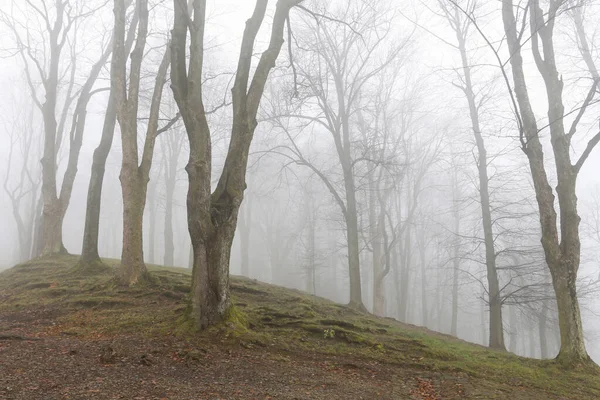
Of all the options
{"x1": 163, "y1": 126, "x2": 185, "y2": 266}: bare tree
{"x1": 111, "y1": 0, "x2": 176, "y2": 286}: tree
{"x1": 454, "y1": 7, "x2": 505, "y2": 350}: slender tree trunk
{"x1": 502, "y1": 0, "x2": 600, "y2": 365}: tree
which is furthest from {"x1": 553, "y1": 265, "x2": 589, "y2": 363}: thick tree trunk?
{"x1": 163, "y1": 126, "x2": 185, "y2": 266}: bare tree

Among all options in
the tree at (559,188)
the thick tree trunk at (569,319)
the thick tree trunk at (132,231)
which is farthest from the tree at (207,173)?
the thick tree trunk at (569,319)

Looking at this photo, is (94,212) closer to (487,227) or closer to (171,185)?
(487,227)

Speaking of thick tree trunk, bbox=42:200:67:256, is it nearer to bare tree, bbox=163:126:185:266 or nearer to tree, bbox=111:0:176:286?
tree, bbox=111:0:176:286

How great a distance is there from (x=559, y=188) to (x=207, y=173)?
5770 mm

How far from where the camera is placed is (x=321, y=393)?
13.0 ft

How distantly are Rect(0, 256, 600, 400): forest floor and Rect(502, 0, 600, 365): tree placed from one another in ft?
2.23

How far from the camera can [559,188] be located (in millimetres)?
6676

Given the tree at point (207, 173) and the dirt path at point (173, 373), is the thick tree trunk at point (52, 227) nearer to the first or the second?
the dirt path at point (173, 373)

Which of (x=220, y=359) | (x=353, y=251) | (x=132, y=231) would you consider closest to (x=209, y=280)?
(x=220, y=359)

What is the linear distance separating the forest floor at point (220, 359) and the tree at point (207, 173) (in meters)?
0.53

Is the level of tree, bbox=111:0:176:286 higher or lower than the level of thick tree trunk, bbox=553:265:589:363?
higher

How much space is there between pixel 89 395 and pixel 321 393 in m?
2.11

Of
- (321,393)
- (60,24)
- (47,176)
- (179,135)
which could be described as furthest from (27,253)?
(321,393)

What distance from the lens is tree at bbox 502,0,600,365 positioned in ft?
20.2
